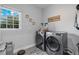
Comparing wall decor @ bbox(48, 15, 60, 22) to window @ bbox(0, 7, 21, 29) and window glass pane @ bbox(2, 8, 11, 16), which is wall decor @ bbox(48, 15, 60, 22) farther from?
window glass pane @ bbox(2, 8, 11, 16)

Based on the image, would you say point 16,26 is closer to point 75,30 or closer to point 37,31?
point 37,31

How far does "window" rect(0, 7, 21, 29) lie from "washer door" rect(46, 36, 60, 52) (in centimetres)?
100

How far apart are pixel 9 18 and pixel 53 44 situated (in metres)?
1.41

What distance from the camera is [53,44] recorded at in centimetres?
212

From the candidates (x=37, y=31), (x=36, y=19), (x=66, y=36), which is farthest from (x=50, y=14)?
(x=66, y=36)

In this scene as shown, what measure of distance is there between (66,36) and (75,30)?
0.90 feet

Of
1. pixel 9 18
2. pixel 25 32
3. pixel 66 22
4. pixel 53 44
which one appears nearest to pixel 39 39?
pixel 25 32

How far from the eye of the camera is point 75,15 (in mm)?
2043

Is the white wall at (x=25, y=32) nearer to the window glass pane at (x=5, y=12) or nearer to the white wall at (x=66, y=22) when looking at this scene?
the window glass pane at (x=5, y=12)

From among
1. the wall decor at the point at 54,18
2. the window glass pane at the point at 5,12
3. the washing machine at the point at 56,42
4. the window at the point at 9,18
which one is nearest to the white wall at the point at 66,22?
the wall decor at the point at 54,18

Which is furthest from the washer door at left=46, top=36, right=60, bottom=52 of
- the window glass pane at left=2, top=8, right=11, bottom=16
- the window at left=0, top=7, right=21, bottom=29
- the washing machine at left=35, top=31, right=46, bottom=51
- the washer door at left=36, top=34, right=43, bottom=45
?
the window glass pane at left=2, top=8, right=11, bottom=16

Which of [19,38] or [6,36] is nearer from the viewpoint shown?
[6,36]

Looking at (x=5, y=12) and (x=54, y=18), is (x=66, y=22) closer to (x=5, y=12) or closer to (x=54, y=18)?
(x=54, y=18)

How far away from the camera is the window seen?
6.78 ft
